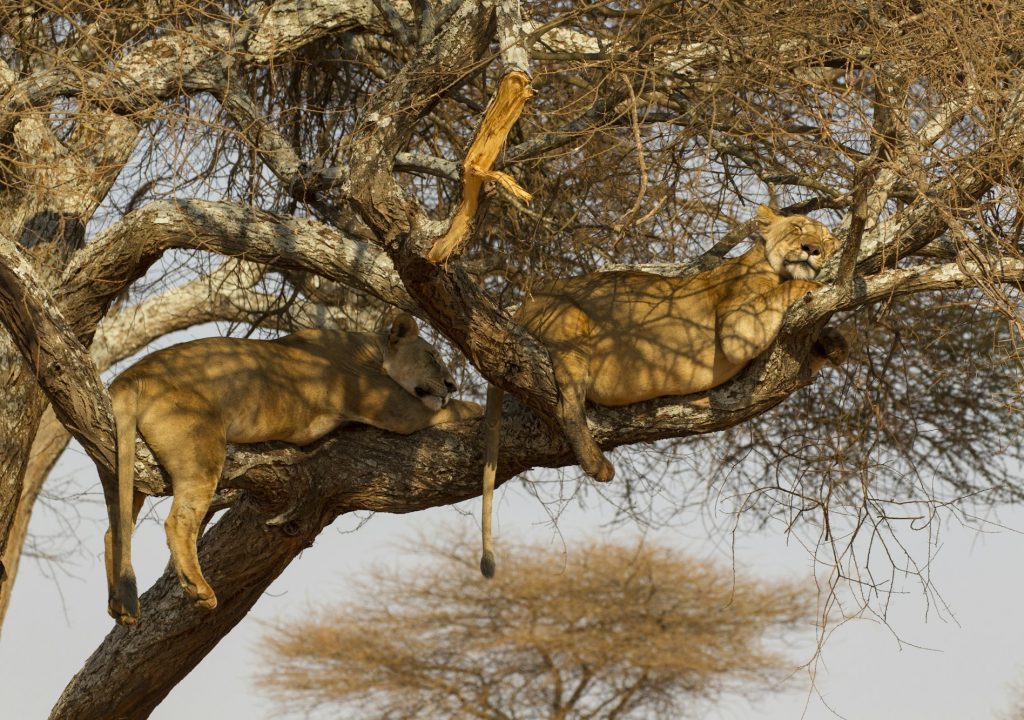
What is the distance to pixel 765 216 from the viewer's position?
6.22 meters

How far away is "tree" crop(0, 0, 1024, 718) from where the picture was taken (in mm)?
5480

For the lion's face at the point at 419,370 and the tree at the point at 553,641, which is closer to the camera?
the lion's face at the point at 419,370

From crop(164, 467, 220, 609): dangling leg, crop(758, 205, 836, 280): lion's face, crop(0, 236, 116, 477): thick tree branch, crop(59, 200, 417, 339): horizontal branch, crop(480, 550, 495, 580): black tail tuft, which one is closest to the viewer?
crop(0, 236, 116, 477): thick tree branch

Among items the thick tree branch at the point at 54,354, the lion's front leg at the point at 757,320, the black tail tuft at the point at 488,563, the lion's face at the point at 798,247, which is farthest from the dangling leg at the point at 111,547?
the lion's face at the point at 798,247

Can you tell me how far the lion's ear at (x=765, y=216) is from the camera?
6.20 meters

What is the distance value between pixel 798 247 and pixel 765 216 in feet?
0.77

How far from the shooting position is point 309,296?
8672 mm

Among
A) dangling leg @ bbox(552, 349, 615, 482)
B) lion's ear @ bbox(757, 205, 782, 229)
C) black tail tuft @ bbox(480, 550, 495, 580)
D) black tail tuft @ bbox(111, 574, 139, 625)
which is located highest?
lion's ear @ bbox(757, 205, 782, 229)

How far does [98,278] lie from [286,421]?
Answer: 45.5 inches

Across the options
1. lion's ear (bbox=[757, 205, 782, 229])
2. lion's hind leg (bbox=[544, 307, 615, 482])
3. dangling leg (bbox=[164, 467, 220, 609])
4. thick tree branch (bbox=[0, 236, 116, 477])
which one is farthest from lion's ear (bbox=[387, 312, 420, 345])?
lion's ear (bbox=[757, 205, 782, 229])

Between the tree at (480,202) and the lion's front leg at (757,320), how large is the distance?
0.31 feet

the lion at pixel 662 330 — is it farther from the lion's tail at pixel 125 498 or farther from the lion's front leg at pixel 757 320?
the lion's tail at pixel 125 498

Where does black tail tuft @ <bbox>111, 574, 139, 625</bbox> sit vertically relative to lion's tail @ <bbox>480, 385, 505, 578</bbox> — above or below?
below

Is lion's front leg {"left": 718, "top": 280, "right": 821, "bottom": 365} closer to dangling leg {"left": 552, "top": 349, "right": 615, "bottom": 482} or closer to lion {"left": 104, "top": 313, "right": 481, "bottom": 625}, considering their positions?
dangling leg {"left": 552, "top": 349, "right": 615, "bottom": 482}
